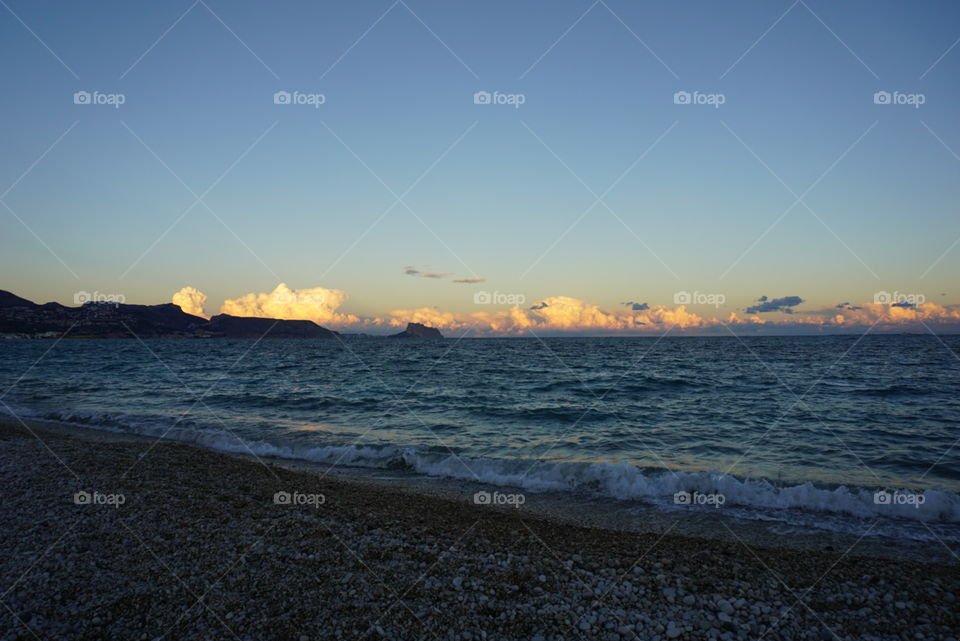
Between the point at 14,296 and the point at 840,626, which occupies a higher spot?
the point at 14,296

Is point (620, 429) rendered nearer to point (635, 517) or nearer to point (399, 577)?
point (635, 517)

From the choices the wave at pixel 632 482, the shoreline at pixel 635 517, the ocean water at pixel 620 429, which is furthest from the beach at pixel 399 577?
the ocean water at pixel 620 429

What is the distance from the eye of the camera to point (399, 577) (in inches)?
247

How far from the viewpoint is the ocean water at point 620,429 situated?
427 inches

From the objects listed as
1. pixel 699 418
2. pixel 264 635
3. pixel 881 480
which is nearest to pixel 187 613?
pixel 264 635

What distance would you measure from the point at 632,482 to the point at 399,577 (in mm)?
6704

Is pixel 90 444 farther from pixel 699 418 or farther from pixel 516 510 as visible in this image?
pixel 699 418

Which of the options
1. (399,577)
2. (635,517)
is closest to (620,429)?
(635,517)

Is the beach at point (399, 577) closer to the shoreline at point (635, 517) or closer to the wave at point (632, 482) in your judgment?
the shoreline at point (635, 517)

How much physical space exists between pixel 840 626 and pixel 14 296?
201 metres

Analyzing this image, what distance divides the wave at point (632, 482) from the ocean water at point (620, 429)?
41 millimetres

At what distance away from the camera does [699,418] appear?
19.8m

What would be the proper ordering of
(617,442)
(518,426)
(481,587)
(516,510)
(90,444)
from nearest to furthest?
1. (481,587)
2. (516,510)
3. (90,444)
4. (617,442)
5. (518,426)

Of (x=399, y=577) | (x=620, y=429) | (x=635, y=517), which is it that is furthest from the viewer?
(x=620, y=429)
